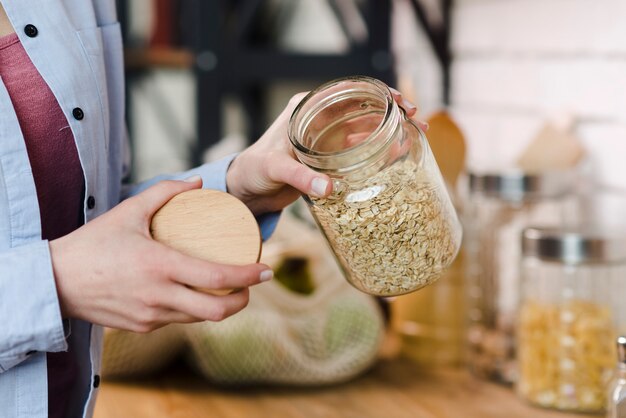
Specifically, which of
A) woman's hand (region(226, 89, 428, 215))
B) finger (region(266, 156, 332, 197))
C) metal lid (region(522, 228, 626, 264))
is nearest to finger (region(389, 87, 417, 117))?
woman's hand (region(226, 89, 428, 215))

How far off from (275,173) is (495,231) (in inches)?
26.1

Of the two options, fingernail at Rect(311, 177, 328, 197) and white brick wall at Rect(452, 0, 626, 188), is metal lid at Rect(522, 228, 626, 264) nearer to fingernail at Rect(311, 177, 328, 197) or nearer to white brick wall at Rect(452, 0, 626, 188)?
white brick wall at Rect(452, 0, 626, 188)

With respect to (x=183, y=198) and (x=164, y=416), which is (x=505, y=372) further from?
(x=183, y=198)

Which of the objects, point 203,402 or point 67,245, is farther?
point 203,402

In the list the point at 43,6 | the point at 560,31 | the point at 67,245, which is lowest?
the point at 560,31

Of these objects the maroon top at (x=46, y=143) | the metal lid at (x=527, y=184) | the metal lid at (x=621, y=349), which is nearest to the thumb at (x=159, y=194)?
the maroon top at (x=46, y=143)

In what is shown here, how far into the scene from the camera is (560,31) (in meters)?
→ 1.42

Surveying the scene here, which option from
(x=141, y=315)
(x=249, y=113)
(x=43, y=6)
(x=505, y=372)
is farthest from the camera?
(x=249, y=113)

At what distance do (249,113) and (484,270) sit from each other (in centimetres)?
95

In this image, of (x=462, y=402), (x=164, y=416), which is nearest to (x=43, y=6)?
(x=164, y=416)

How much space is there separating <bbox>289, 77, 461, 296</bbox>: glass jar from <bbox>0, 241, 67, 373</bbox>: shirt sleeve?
0.22 metres

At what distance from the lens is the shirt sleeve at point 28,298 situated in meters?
0.69

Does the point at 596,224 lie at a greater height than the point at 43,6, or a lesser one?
lesser

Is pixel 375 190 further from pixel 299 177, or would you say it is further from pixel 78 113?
pixel 78 113
